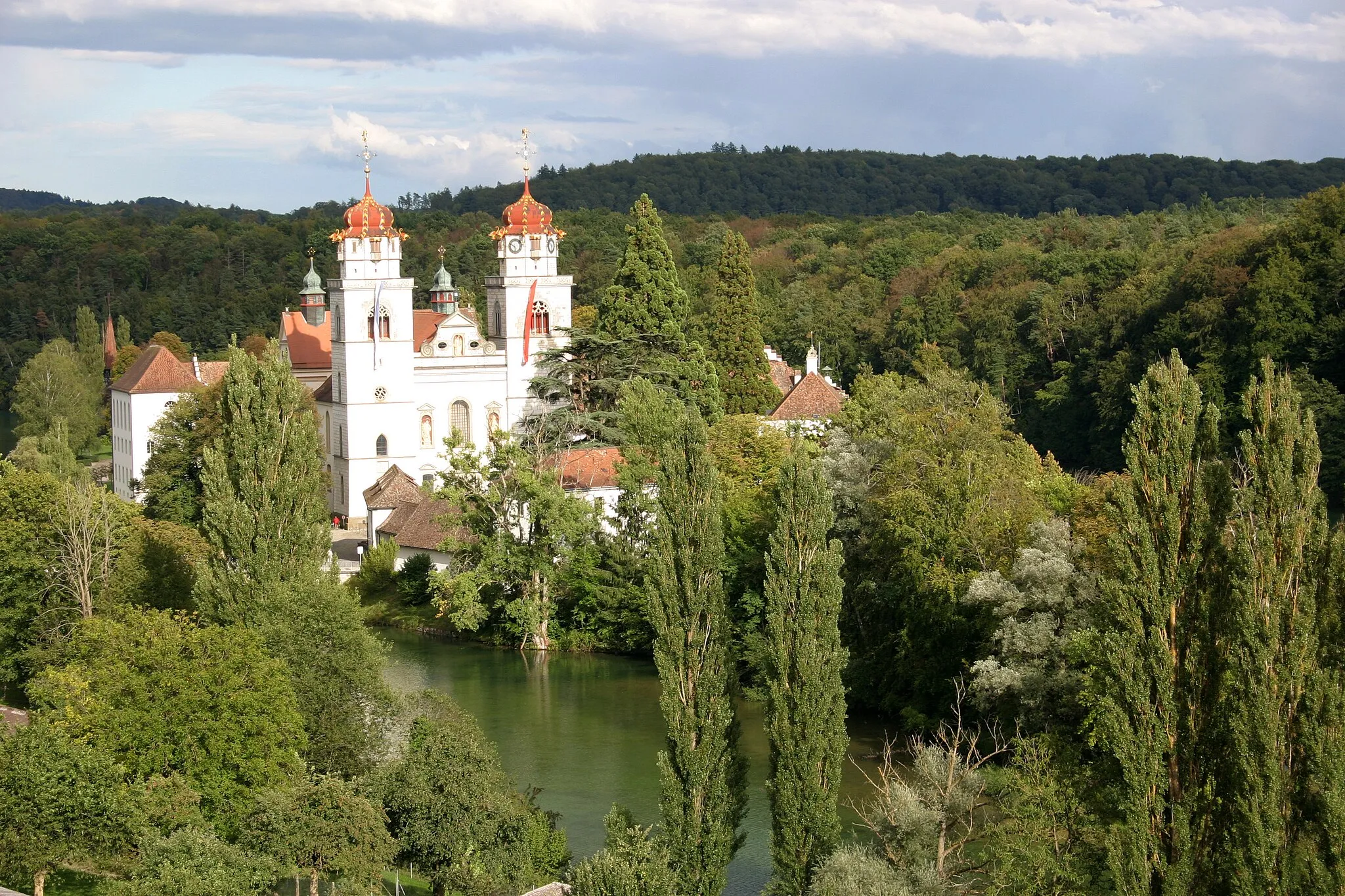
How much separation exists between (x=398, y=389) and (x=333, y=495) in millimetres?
3829

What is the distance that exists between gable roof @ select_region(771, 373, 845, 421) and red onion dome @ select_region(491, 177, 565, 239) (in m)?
9.52

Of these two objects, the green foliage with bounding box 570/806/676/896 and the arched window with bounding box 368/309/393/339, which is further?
the arched window with bounding box 368/309/393/339

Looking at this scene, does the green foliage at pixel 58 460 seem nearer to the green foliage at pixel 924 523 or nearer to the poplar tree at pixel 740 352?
the green foliage at pixel 924 523

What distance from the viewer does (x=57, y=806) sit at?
21766 millimetres

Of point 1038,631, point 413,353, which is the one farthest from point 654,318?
point 1038,631

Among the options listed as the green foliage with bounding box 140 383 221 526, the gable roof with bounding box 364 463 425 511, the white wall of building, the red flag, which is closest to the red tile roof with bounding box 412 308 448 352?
the red flag

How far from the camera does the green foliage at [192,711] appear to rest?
23875 mm

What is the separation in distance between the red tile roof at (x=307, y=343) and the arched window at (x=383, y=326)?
6.82 meters

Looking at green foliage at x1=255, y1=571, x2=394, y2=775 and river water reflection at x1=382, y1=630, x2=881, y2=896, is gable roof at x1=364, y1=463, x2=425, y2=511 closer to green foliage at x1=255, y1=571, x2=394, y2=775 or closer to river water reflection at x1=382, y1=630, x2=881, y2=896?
river water reflection at x1=382, y1=630, x2=881, y2=896

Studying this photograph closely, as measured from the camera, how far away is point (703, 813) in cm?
2203

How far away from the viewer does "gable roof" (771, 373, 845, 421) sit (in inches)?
1978

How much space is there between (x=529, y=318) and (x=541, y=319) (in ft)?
2.87

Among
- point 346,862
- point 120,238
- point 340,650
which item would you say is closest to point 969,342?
point 340,650

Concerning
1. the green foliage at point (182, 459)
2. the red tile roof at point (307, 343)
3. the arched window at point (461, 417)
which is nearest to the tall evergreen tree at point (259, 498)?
the green foliage at point (182, 459)
